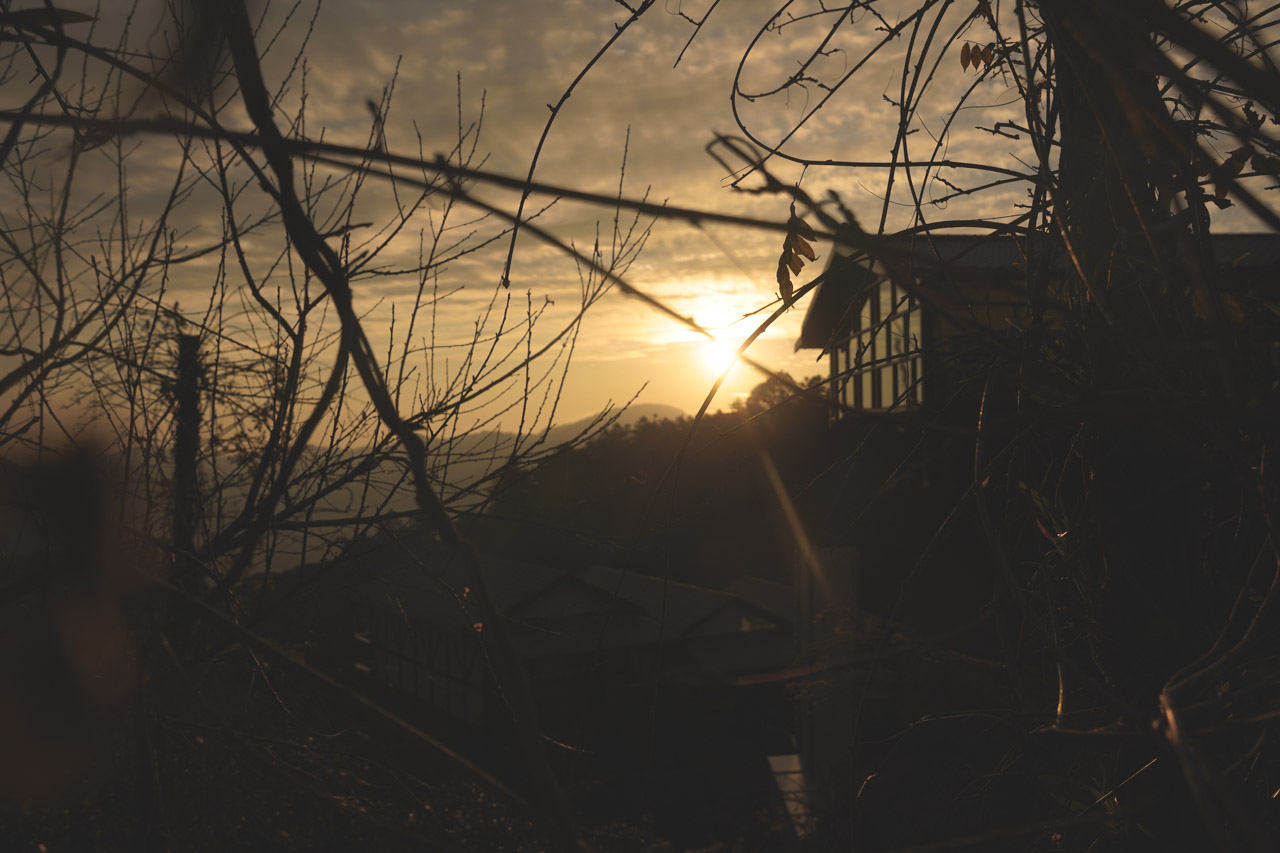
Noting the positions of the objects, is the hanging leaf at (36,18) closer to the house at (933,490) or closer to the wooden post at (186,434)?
the house at (933,490)

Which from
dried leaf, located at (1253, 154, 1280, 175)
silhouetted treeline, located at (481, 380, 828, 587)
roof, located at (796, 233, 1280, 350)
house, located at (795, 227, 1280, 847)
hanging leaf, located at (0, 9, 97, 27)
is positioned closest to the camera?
roof, located at (796, 233, 1280, 350)

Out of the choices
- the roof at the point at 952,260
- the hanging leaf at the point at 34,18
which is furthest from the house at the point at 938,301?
the hanging leaf at the point at 34,18

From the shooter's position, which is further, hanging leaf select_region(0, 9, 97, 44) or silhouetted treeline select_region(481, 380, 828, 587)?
silhouetted treeline select_region(481, 380, 828, 587)

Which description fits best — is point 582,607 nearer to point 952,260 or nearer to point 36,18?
point 952,260

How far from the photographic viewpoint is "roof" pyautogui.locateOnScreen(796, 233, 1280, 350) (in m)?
0.75

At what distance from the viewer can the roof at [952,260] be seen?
2.45 feet

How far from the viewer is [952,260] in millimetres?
1160

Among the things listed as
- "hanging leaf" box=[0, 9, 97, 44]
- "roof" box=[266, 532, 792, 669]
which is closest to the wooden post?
"hanging leaf" box=[0, 9, 97, 44]

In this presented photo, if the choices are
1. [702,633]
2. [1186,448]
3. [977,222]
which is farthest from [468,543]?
[702,633]

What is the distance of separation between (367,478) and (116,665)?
1.20 m

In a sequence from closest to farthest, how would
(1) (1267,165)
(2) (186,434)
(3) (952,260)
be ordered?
(3) (952,260)
(1) (1267,165)
(2) (186,434)

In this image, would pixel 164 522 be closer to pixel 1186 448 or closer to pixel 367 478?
pixel 367 478

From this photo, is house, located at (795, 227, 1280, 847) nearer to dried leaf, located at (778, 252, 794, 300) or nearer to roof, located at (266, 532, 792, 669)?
dried leaf, located at (778, 252, 794, 300)

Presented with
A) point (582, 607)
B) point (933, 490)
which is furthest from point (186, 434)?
point (582, 607)
